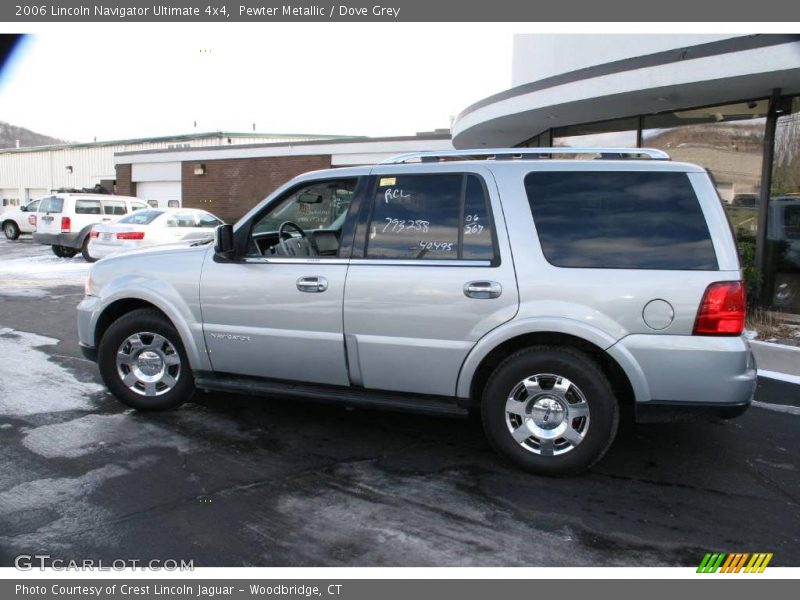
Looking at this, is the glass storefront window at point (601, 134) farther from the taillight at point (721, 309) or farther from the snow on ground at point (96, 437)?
the snow on ground at point (96, 437)

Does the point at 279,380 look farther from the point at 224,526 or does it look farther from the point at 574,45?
the point at 574,45

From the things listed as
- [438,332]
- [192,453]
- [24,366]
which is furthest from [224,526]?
[24,366]

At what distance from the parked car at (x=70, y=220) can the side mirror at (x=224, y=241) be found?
1430 centimetres

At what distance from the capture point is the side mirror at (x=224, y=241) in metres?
4.65

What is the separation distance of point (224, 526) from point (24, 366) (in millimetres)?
4378

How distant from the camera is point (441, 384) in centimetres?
420

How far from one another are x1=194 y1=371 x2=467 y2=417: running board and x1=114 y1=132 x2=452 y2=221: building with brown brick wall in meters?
16.4

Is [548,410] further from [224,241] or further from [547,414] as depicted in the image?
[224,241]

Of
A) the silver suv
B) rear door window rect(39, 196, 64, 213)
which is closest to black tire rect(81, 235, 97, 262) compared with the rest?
rear door window rect(39, 196, 64, 213)

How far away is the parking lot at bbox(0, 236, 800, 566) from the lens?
3.17 metres

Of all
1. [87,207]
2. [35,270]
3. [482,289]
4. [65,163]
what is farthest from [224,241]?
[65,163]

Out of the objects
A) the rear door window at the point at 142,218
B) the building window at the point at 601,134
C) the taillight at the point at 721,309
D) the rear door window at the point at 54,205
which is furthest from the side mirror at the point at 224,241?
the rear door window at the point at 54,205

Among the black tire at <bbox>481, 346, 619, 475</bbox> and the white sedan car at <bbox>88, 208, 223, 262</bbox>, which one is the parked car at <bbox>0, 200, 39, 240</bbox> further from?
A: the black tire at <bbox>481, 346, 619, 475</bbox>

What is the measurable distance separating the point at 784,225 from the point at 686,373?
6.78m
